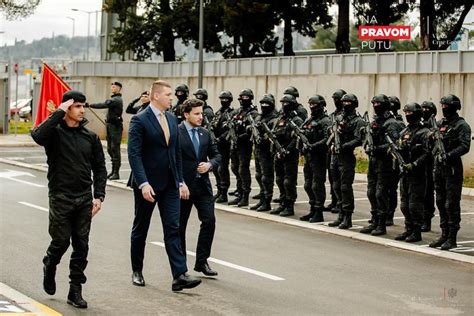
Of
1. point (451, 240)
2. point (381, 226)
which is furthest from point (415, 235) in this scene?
point (381, 226)

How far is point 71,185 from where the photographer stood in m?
9.22

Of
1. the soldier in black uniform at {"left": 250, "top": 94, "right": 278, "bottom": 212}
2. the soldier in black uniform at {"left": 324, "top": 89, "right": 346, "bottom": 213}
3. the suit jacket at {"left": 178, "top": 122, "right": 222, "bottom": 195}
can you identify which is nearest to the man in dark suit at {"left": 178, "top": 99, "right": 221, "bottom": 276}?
the suit jacket at {"left": 178, "top": 122, "right": 222, "bottom": 195}

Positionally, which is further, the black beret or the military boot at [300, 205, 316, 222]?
the military boot at [300, 205, 316, 222]

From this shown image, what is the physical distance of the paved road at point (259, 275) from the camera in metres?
9.52

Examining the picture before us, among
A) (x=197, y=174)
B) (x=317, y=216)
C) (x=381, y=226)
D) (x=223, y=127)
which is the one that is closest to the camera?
(x=197, y=174)

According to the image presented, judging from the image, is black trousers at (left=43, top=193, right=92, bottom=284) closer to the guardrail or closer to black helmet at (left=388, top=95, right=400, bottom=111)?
black helmet at (left=388, top=95, right=400, bottom=111)

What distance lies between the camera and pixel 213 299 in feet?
32.0

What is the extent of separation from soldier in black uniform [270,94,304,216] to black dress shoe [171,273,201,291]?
22.6 ft

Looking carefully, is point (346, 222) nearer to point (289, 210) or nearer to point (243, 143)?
point (289, 210)

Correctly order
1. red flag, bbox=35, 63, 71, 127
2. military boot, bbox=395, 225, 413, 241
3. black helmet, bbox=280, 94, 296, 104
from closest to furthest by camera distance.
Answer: military boot, bbox=395, 225, 413, 241 < black helmet, bbox=280, 94, 296, 104 < red flag, bbox=35, 63, 71, 127

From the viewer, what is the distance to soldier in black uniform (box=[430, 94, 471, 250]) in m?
13.5

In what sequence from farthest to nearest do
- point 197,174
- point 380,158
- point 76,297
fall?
point 380,158 < point 197,174 < point 76,297

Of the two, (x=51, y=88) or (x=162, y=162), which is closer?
(x=162, y=162)

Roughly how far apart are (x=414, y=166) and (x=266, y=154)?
3.92 metres
